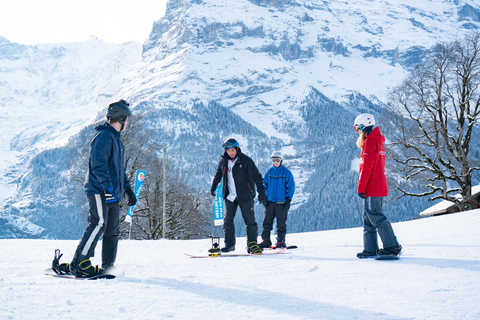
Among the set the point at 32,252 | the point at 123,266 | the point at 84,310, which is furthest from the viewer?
the point at 32,252

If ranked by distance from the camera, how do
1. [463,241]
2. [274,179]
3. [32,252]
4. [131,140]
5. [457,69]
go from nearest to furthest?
[463,241] < [32,252] < [274,179] < [457,69] < [131,140]

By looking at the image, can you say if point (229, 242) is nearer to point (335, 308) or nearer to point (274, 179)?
point (274, 179)

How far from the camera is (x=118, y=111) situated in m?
4.35

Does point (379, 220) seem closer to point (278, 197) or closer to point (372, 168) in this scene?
point (372, 168)

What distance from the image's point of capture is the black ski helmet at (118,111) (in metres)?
4.33

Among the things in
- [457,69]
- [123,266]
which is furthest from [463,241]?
[457,69]

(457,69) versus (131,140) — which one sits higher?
(457,69)

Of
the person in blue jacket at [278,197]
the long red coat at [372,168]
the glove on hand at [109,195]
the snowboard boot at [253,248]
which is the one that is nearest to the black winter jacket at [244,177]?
the snowboard boot at [253,248]

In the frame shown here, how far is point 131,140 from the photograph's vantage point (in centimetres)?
1791

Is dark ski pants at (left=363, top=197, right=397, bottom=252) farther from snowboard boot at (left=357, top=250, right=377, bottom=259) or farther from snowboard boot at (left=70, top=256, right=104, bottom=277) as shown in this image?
snowboard boot at (left=70, top=256, right=104, bottom=277)

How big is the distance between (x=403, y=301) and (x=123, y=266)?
11.0 feet

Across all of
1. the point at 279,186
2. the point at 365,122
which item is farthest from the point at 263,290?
the point at 279,186

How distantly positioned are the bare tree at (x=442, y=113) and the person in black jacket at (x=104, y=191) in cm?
1315

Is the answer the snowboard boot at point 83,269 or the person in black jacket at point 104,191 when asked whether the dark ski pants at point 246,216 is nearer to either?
the person in black jacket at point 104,191
